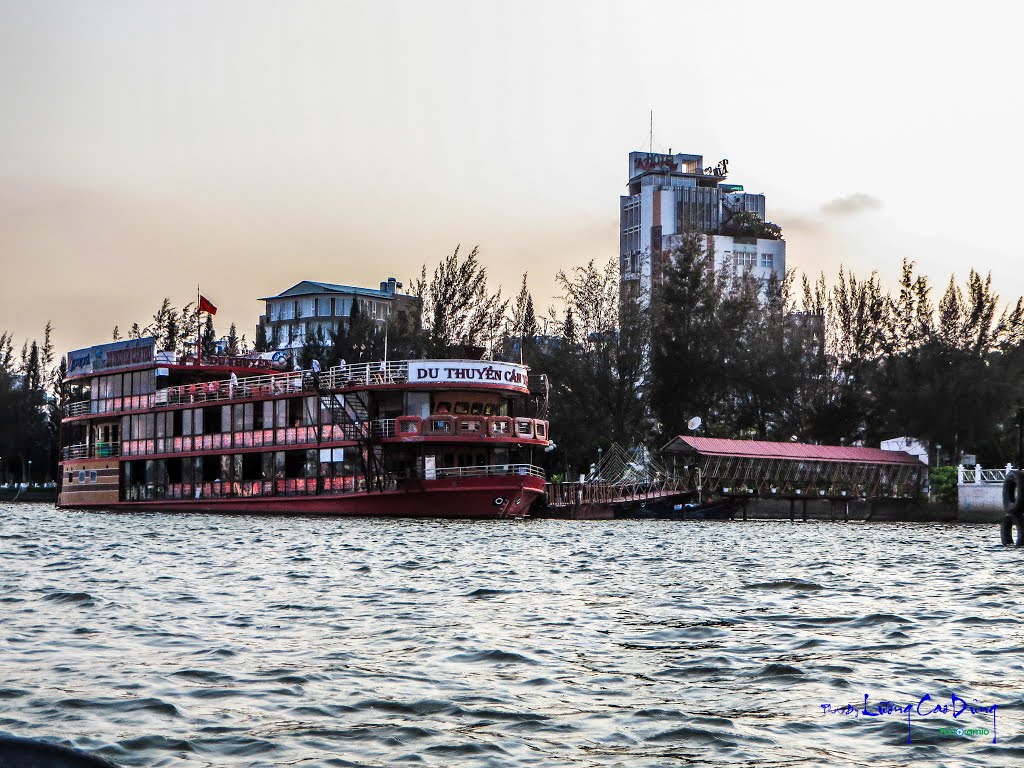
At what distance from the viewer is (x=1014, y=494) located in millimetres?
38000

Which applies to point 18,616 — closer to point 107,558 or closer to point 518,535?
point 107,558

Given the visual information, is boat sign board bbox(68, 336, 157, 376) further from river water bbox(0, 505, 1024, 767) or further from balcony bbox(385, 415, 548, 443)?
river water bbox(0, 505, 1024, 767)

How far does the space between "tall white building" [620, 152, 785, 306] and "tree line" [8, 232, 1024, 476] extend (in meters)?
55.2

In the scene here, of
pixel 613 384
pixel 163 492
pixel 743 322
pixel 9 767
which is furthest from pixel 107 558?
pixel 743 322

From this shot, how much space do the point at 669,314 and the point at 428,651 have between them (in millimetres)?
63812

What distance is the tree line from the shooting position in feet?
229

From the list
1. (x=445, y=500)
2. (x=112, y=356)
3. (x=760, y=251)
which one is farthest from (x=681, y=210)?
(x=445, y=500)

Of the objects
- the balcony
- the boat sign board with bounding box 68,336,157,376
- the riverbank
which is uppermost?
the boat sign board with bounding box 68,336,157,376

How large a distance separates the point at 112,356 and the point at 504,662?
58278 mm

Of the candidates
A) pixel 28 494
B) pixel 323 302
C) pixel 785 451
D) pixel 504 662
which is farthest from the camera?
pixel 323 302

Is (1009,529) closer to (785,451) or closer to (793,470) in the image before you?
(785,451)

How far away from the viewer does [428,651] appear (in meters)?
13.8

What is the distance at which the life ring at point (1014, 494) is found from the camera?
36531mm

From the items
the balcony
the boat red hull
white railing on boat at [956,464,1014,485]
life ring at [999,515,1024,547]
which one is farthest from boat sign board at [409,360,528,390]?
white railing on boat at [956,464,1014,485]
